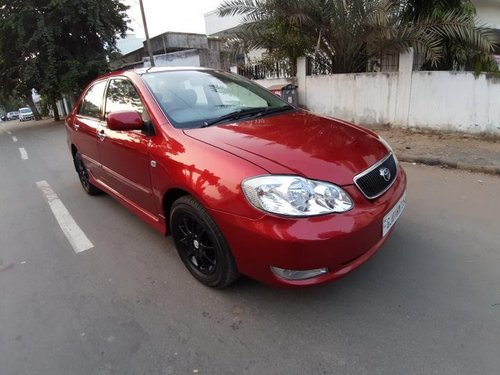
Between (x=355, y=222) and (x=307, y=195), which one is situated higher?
(x=307, y=195)

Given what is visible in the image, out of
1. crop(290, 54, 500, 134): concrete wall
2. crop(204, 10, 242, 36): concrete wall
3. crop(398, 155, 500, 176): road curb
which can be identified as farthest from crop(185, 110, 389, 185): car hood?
crop(204, 10, 242, 36): concrete wall

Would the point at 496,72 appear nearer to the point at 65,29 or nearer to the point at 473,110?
the point at 473,110

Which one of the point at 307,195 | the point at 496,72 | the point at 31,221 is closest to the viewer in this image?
the point at 307,195

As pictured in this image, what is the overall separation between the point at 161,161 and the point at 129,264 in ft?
3.62

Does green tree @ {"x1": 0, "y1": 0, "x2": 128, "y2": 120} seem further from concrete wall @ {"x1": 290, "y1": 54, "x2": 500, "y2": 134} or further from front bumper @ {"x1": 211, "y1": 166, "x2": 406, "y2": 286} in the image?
front bumper @ {"x1": 211, "y1": 166, "x2": 406, "y2": 286}

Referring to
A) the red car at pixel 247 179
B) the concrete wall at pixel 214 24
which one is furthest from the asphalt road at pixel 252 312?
the concrete wall at pixel 214 24

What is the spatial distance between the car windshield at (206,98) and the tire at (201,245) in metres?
0.72

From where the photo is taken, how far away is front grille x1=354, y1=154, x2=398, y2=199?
2443 mm

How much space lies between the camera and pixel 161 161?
9.52 ft

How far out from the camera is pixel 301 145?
2635 millimetres

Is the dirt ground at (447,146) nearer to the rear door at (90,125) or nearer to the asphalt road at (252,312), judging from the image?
the asphalt road at (252,312)

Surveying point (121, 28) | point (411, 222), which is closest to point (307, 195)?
point (411, 222)

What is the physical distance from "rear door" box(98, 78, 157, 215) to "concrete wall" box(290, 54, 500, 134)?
605 cm

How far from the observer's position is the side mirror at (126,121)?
3.04m
